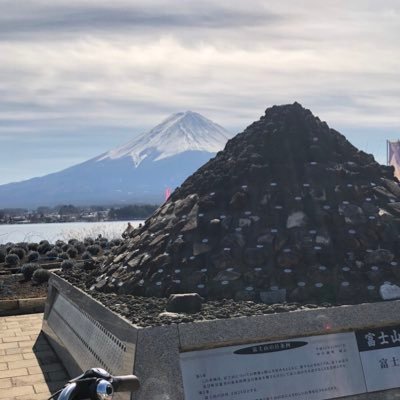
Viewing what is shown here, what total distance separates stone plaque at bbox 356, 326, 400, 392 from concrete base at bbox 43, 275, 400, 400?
0.08 m

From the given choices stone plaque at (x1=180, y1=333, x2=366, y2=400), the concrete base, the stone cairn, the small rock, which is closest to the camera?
the concrete base

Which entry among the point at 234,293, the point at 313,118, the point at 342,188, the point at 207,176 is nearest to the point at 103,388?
the point at 234,293

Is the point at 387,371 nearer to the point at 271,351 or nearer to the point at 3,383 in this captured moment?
the point at 271,351

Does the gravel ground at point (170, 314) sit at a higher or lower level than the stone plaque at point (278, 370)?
higher

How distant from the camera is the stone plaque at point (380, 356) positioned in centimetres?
591

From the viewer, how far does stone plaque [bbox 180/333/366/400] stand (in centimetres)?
537

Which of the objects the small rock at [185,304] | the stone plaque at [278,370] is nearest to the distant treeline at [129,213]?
the small rock at [185,304]

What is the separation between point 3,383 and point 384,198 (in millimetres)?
5939

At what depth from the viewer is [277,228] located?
8281mm

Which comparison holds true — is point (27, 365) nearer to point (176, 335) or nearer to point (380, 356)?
point (176, 335)

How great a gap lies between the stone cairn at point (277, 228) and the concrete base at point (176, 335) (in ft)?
3.14

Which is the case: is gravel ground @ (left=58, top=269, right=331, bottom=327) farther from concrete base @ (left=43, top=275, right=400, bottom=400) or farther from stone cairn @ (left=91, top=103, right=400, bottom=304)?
stone cairn @ (left=91, top=103, right=400, bottom=304)

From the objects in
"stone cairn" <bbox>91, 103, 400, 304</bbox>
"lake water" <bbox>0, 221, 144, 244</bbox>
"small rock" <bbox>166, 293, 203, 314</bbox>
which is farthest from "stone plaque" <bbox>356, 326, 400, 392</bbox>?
"lake water" <bbox>0, 221, 144, 244</bbox>

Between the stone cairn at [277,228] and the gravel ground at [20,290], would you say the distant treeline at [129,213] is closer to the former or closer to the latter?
the gravel ground at [20,290]
